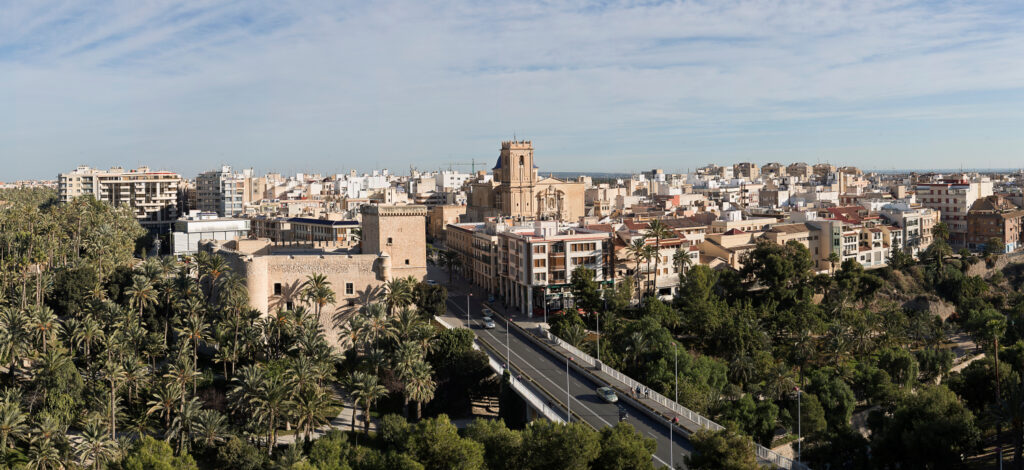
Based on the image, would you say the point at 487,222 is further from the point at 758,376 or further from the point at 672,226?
the point at 758,376

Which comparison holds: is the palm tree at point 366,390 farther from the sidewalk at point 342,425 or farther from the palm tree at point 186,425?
the palm tree at point 186,425

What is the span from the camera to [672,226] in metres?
79.9

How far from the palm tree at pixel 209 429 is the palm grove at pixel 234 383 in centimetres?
9

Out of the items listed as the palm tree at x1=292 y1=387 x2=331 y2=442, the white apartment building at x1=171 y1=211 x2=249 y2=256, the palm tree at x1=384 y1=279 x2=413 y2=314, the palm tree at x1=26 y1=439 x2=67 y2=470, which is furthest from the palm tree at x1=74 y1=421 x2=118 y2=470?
the white apartment building at x1=171 y1=211 x2=249 y2=256

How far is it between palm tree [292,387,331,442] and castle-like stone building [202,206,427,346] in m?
10.7

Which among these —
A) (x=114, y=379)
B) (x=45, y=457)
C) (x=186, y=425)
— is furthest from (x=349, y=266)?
(x=45, y=457)

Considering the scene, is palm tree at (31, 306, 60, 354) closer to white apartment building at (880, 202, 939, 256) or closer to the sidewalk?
the sidewalk

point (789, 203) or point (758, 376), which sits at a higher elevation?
point (789, 203)

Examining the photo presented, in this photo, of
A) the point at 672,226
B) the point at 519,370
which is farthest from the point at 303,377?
the point at 672,226

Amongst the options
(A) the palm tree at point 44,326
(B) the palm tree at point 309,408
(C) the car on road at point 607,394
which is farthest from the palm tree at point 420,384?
(A) the palm tree at point 44,326

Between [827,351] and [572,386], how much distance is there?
21849 millimetres

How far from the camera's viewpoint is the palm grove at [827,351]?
127 ft

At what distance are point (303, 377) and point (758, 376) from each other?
85.2 feet

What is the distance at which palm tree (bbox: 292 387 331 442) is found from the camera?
4297cm
